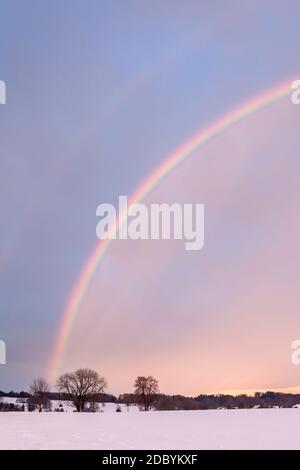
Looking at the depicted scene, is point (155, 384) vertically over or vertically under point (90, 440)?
under

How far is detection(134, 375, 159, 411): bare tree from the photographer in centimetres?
10625

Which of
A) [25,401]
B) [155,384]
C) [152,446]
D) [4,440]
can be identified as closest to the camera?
[152,446]

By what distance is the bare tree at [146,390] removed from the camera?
106 m

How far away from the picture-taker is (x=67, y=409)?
9631 centimetres

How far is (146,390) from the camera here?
10688 cm

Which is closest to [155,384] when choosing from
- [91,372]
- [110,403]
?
[110,403]
